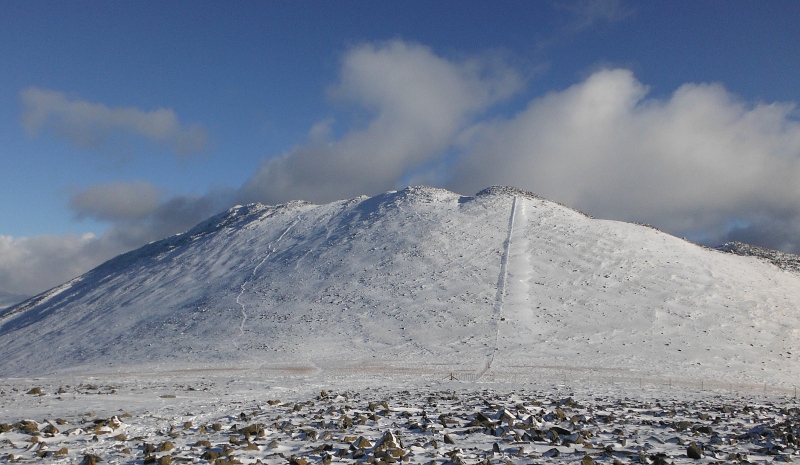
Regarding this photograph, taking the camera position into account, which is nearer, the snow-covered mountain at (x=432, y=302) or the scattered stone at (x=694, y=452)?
the scattered stone at (x=694, y=452)

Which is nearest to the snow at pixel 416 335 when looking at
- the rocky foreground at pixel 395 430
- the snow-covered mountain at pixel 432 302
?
the rocky foreground at pixel 395 430

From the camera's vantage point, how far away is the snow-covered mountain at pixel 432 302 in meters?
41.1

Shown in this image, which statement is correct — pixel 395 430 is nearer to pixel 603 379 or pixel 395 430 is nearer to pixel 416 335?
pixel 603 379

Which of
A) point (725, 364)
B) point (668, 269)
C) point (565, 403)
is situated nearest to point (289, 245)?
point (668, 269)

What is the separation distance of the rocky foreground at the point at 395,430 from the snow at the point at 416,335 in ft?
0.38

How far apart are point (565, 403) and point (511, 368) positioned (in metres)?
17.7

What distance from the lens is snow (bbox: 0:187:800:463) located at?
14.8 m

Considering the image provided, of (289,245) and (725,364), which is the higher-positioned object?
(289,245)

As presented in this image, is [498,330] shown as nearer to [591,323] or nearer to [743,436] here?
[591,323]

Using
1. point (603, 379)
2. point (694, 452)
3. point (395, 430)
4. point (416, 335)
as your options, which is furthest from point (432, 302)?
point (694, 452)

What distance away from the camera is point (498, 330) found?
4503cm

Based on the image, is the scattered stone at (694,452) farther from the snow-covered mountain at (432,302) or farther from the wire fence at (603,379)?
the snow-covered mountain at (432,302)

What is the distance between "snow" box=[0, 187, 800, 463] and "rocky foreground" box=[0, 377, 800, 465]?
116 millimetres

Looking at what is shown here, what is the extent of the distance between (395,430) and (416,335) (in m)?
31.1
